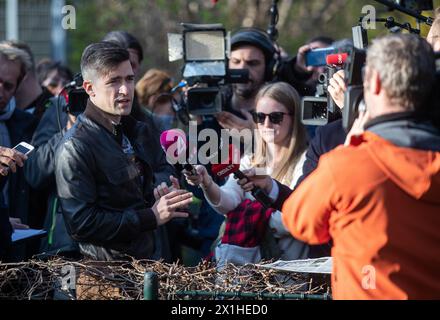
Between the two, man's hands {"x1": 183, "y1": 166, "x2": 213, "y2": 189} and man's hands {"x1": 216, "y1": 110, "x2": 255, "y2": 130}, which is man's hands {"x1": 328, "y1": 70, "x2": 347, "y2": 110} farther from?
man's hands {"x1": 216, "y1": 110, "x2": 255, "y2": 130}

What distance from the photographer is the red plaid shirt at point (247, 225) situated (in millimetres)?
5145

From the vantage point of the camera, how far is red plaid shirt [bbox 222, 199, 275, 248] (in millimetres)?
5145

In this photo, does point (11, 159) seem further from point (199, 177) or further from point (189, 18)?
point (189, 18)

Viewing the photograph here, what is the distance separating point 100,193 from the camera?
15.3ft

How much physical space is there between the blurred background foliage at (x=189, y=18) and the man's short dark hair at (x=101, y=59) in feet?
30.1

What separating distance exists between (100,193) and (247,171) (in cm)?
75

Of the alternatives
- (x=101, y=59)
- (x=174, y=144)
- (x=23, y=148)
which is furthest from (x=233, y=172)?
(x=23, y=148)

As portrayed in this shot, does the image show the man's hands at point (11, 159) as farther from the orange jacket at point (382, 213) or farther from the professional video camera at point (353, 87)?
the orange jacket at point (382, 213)

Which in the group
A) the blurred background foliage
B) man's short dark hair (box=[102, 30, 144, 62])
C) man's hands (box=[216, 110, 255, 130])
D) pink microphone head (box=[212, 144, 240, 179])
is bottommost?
pink microphone head (box=[212, 144, 240, 179])

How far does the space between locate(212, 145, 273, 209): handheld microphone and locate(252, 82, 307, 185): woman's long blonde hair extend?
800mm

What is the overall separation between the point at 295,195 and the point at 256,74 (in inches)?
131

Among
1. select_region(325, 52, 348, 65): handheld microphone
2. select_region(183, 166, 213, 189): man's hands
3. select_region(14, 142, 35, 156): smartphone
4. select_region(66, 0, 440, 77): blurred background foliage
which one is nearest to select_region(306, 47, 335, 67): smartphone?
select_region(325, 52, 348, 65): handheld microphone

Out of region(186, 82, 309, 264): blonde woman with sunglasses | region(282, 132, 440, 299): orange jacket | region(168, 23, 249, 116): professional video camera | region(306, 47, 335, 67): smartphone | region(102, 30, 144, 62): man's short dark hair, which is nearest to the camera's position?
region(282, 132, 440, 299): orange jacket
